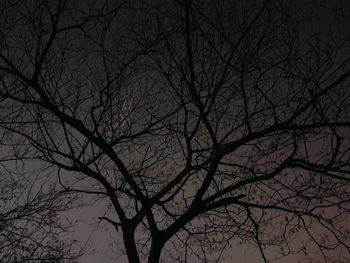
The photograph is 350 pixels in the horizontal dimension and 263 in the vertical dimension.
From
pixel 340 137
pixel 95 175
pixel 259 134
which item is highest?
pixel 95 175

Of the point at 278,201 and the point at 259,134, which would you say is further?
the point at 278,201

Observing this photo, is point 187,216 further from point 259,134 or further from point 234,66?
point 234,66

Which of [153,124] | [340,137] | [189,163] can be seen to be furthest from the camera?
[153,124]

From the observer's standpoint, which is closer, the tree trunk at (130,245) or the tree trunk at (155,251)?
the tree trunk at (155,251)

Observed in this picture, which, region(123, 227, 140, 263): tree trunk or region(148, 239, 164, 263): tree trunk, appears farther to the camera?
region(123, 227, 140, 263): tree trunk

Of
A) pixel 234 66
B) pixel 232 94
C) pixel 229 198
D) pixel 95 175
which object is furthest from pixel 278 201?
pixel 95 175

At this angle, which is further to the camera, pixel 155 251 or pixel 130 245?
pixel 130 245

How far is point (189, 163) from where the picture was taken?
25.9ft

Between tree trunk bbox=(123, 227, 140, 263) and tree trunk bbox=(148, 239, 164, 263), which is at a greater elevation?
tree trunk bbox=(123, 227, 140, 263)

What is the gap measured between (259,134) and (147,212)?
2.11m

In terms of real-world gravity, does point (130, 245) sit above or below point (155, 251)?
above

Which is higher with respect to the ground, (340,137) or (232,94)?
(232,94)

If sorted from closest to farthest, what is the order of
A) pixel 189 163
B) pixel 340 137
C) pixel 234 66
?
1. pixel 340 137
2. pixel 234 66
3. pixel 189 163

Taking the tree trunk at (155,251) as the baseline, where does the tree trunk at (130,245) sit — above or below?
above
